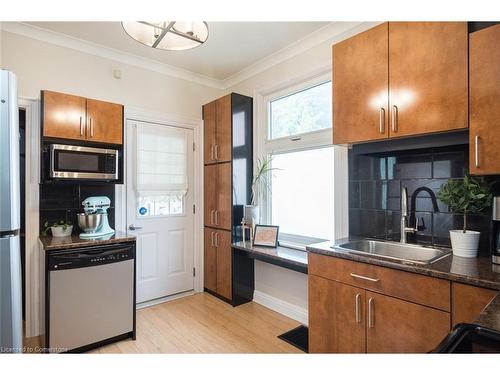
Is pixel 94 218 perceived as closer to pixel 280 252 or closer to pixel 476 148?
pixel 280 252

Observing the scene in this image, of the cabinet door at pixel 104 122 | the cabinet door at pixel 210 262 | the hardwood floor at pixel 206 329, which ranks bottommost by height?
the hardwood floor at pixel 206 329

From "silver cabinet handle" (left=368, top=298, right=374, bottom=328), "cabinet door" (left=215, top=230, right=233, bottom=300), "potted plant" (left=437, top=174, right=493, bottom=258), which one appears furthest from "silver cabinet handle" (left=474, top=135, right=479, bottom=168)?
"cabinet door" (left=215, top=230, right=233, bottom=300)

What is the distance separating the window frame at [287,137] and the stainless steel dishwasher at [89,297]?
5.24 feet

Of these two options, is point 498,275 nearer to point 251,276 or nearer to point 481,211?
point 481,211

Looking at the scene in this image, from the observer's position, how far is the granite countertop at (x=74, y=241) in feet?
6.97

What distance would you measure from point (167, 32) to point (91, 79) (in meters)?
1.76

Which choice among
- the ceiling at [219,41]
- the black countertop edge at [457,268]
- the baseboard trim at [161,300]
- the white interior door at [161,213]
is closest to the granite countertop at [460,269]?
the black countertop edge at [457,268]

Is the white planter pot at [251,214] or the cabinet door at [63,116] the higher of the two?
the cabinet door at [63,116]

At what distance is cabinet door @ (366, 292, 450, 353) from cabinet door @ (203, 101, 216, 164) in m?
2.44

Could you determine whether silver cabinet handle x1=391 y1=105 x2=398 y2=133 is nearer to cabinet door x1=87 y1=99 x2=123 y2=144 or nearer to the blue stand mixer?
cabinet door x1=87 y1=99 x2=123 y2=144

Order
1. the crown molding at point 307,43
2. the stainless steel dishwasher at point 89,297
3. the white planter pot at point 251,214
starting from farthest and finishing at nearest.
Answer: the white planter pot at point 251,214 < the crown molding at point 307,43 < the stainless steel dishwasher at point 89,297

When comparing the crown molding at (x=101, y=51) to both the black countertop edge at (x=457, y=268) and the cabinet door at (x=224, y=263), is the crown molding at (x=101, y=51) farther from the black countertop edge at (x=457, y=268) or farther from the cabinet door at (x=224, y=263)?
the black countertop edge at (x=457, y=268)

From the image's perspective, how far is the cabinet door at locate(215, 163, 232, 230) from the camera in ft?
10.6
